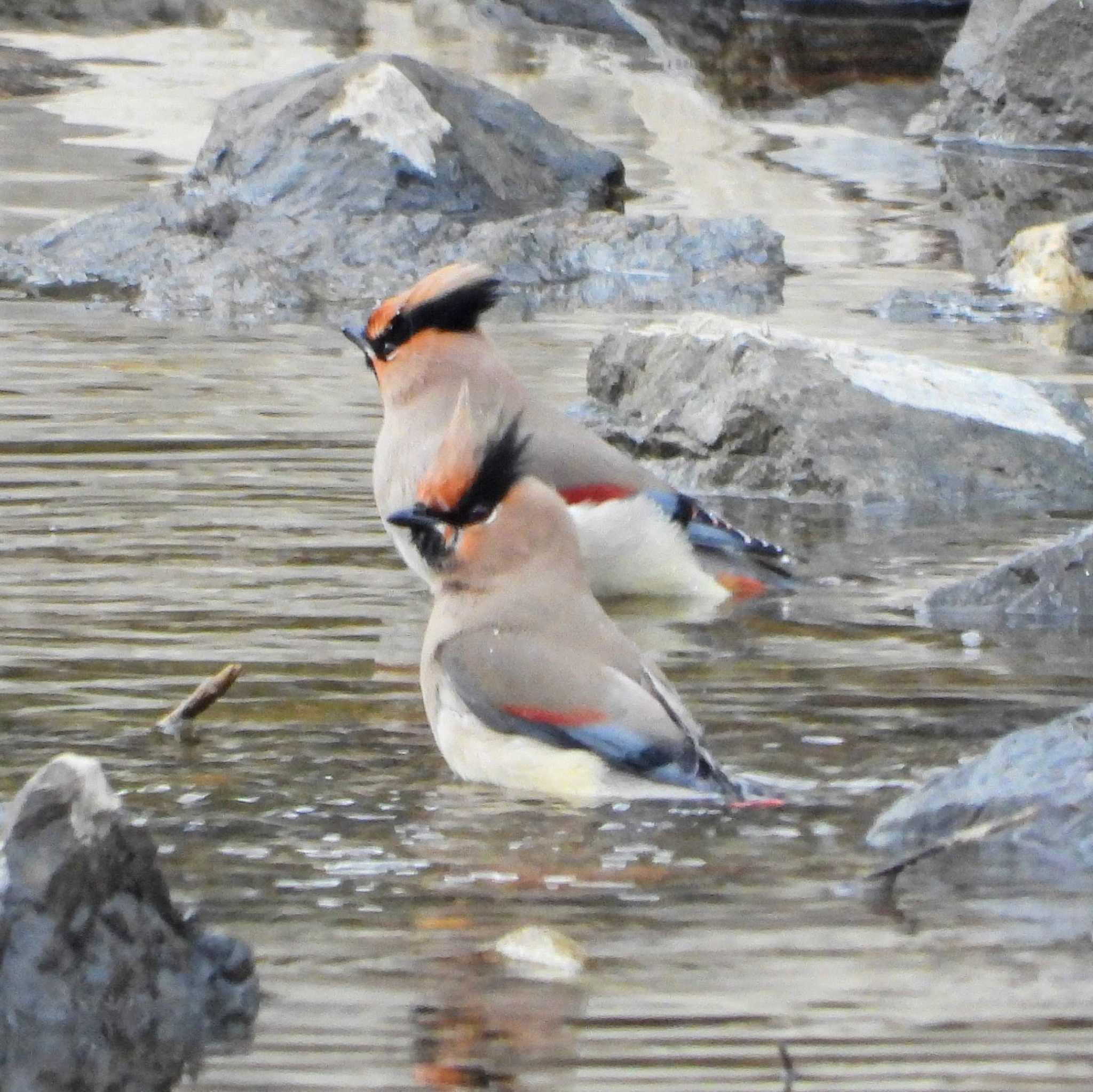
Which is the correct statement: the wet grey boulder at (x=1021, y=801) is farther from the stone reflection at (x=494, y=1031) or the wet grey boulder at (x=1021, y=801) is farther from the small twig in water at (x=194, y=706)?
the small twig in water at (x=194, y=706)

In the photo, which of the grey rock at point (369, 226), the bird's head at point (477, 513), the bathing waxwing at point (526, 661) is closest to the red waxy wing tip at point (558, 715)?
the bathing waxwing at point (526, 661)

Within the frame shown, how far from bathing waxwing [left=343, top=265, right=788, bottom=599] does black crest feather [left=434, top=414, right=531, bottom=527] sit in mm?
1139

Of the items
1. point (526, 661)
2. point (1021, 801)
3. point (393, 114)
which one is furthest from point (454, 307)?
point (393, 114)

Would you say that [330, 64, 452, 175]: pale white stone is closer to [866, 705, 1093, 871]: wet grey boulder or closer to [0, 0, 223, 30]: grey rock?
[0, 0, 223, 30]: grey rock

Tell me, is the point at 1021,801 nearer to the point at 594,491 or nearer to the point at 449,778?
the point at 449,778

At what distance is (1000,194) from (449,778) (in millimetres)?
10644

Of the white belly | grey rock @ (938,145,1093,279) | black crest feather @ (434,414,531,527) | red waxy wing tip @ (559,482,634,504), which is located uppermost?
black crest feather @ (434,414,531,527)

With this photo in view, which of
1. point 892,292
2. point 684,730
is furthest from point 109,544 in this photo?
point 892,292

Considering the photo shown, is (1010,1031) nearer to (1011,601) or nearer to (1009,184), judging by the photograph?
(1011,601)

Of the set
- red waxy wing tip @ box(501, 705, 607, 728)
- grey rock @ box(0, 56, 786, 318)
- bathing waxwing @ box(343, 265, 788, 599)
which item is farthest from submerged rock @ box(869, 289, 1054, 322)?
red waxy wing tip @ box(501, 705, 607, 728)

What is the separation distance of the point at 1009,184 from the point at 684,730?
11134mm

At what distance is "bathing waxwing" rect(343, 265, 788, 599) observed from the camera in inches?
267

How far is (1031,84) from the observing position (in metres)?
16.8

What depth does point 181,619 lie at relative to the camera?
624cm
